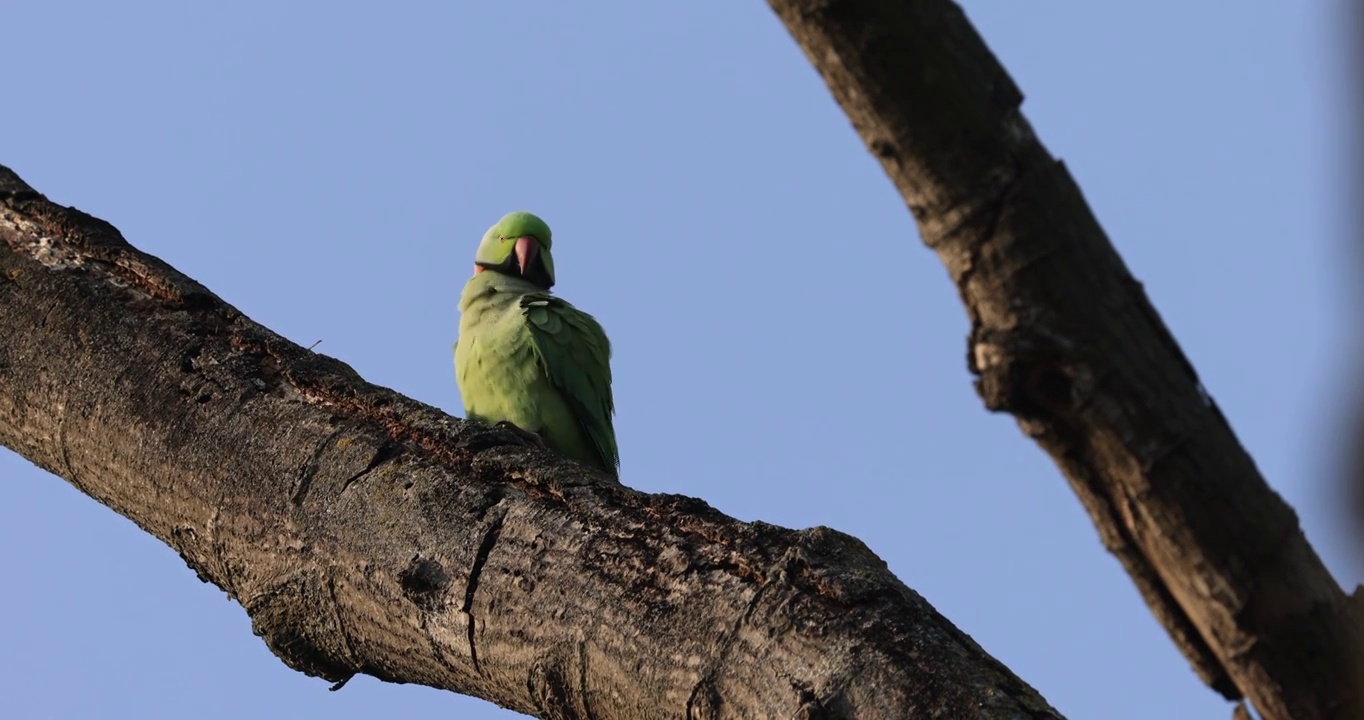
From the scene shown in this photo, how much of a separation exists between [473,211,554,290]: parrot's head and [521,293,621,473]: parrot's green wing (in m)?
0.93

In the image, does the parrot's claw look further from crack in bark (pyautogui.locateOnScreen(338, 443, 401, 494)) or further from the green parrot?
the green parrot

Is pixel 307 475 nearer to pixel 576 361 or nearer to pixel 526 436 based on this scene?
pixel 526 436

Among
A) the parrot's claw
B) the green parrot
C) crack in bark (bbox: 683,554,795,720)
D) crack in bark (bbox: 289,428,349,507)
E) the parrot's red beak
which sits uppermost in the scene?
the parrot's red beak

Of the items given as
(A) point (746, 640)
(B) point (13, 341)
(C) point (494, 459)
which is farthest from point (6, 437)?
(A) point (746, 640)

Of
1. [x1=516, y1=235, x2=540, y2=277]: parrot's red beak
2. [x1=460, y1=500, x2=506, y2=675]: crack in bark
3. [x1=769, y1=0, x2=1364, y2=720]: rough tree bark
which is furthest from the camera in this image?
[x1=516, y1=235, x2=540, y2=277]: parrot's red beak

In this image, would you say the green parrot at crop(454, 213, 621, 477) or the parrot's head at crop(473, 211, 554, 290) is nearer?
the green parrot at crop(454, 213, 621, 477)

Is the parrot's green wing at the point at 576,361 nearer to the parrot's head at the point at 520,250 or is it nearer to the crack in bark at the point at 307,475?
the parrot's head at the point at 520,250

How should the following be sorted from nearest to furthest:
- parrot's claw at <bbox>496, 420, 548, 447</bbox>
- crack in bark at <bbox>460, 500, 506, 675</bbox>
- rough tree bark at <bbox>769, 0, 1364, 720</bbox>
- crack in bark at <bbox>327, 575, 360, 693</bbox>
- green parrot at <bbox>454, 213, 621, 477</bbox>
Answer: rough tree bark at <bbox>769, 0, 1364, 720</bbox>, crack in bark at <bbox>460, 500, 506, 675</bbox>, crack in bark at <bbox>327, 575, 360, 693</bbox>, parrot's claw at <bbox>496, 420, 548, 447</bbox>, green parrot at <bbox>454, 213, 621, 477</bbox>

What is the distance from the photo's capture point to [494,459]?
3439mm

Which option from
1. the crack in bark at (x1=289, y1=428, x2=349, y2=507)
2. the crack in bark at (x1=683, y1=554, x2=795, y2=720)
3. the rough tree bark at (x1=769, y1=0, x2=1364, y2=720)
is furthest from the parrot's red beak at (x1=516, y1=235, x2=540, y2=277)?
the rough tree bark at (x1=769, y1=0, x2=1364, y2=720)

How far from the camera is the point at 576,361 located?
651cm

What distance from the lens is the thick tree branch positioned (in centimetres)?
278

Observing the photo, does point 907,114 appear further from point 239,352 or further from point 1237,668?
point 239,352

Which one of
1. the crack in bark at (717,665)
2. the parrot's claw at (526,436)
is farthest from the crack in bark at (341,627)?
the crack in bark at (717,665)
